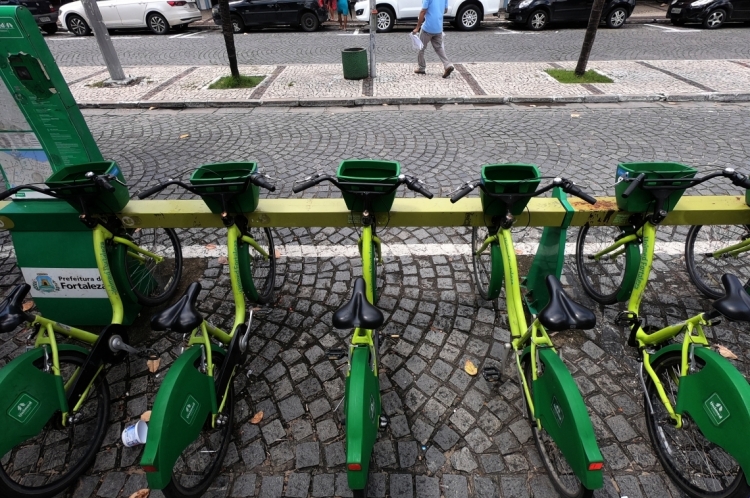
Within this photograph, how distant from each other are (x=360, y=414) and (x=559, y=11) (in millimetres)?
15875

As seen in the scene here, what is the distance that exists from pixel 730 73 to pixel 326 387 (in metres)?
11.2

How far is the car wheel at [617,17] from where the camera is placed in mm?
14273

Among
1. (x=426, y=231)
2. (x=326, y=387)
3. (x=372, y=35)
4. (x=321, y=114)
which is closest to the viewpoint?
(x=326, y=387)

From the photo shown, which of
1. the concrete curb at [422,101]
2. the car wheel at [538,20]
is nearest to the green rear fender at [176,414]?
the concrete curb at [422,101]

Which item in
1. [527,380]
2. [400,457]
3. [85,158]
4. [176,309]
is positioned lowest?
[400,457]

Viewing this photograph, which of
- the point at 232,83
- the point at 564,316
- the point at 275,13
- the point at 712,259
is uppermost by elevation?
the point at 275,13

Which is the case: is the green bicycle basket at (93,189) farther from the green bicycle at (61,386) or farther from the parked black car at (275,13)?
the parked black car at (275,13)

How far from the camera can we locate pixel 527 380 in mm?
2477

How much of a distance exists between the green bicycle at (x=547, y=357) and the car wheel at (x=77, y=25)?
18191mm

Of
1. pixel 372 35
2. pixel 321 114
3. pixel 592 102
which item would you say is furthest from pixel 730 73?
pixel 321 114

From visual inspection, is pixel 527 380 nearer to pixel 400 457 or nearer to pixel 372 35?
pixel 400 457

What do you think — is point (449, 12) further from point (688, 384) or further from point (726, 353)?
point (688, 384)

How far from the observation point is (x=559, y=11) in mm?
13898

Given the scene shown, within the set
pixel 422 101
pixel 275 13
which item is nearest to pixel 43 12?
pixel 275 13
